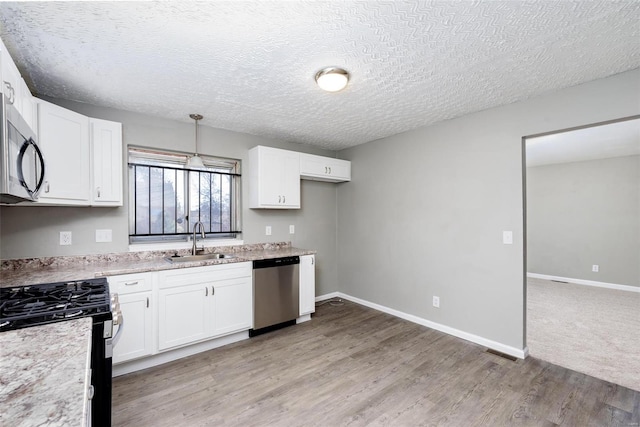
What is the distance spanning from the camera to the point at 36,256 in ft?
8.04

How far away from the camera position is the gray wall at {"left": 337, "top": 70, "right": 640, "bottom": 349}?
2574 mm

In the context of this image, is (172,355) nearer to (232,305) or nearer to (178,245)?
(232,305)

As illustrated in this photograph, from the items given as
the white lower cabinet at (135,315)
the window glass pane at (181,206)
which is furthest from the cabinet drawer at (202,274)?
the window glass pane at (181,206)

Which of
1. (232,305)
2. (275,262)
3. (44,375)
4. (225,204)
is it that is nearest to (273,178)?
(225,204)

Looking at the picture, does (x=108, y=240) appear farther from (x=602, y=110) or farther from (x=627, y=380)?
(x=627, y=380)

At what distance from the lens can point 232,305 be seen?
299cm

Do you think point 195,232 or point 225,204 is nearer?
point 195,232

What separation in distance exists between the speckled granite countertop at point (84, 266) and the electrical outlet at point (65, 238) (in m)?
0.13

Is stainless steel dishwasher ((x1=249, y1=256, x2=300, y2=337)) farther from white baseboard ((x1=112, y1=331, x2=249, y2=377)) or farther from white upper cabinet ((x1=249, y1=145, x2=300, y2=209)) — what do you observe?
white upper cabinet ((x1=249, y1=145, x2=300, y2=209))

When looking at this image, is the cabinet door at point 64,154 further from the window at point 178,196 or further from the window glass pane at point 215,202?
the window glass pane at point 215,202

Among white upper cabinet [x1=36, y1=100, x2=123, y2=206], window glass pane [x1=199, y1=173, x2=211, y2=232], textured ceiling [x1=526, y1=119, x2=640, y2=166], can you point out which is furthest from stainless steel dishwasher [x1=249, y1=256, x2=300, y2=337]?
textured ceiling [x1=526, y1=119, x2=640, y2=166]

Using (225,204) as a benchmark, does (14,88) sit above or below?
above

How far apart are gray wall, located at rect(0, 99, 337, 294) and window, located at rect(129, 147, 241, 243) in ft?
0.44

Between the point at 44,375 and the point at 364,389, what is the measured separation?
206cm
